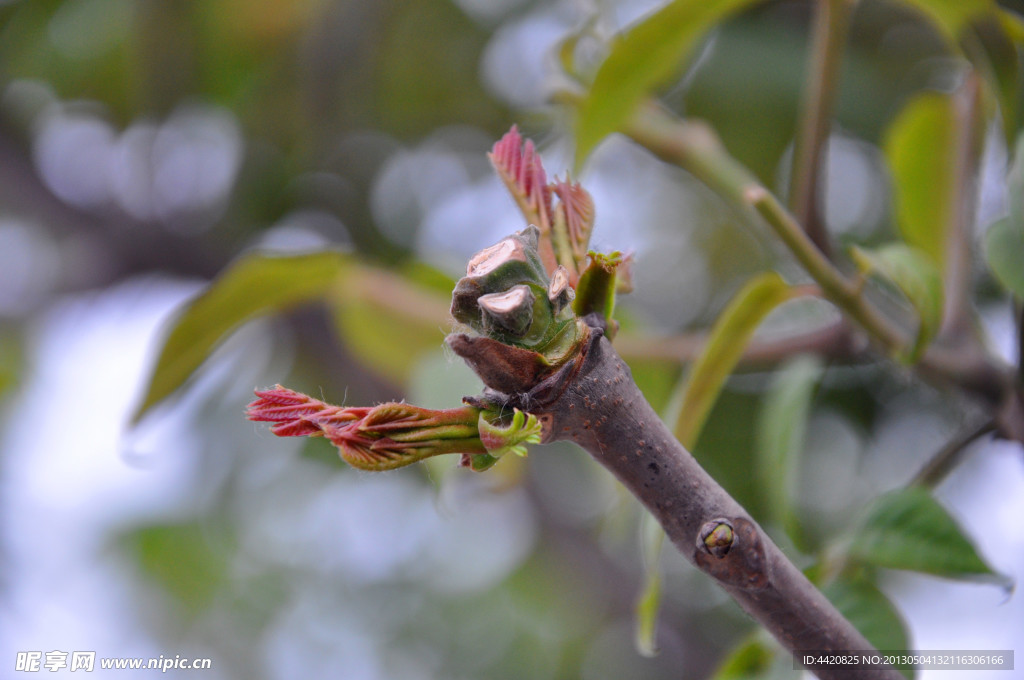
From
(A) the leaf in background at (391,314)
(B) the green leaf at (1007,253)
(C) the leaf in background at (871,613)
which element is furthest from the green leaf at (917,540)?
(A) the leaf in background at (391,314)

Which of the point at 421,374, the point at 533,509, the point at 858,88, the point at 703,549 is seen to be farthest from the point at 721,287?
the point at 703,549

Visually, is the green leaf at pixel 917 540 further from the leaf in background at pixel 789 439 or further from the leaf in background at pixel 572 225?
the leaf in background at pixel 572 225

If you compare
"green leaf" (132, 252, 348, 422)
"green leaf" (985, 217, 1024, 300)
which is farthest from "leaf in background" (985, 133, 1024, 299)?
"green leaf" (132, 252, 348, 422)

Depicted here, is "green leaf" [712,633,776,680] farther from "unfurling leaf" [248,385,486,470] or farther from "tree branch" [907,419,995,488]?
"unfurling leaf" [248,385,486,470]

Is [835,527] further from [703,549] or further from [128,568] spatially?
[128,568]

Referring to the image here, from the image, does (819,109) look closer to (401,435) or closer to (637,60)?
(637,60)

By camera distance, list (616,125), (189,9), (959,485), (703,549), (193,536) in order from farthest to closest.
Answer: (193,536) → (189,9) → (959,485) → (616,125) → (703,549)
